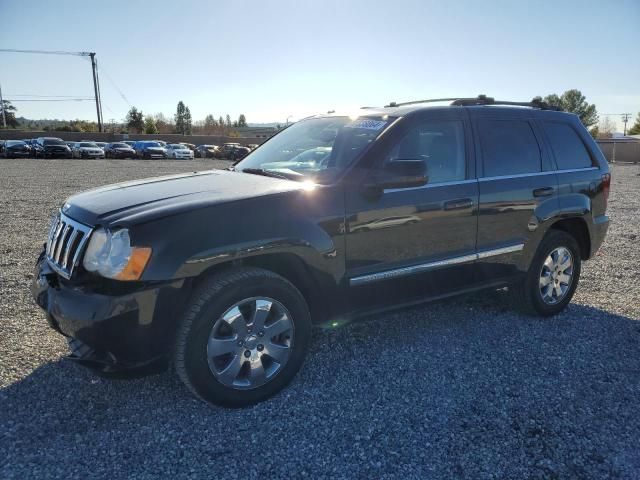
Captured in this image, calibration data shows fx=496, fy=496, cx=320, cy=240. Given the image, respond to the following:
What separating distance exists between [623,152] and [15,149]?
47742 millimetres

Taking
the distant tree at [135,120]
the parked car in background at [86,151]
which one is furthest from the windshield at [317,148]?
the distant tree at [135,120]

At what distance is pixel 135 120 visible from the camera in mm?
76312

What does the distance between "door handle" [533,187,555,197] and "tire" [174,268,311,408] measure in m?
2.38

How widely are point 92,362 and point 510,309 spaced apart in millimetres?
3761

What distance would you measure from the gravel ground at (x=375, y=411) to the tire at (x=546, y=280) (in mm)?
187

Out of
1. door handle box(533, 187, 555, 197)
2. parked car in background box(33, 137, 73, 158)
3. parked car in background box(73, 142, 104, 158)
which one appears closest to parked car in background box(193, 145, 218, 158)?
parked car in background box(73, 142, 104, 158)

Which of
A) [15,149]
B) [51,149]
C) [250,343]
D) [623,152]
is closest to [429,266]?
[250,343]

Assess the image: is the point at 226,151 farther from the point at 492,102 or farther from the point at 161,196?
the point at 161,196

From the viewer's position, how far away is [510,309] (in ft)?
15.9

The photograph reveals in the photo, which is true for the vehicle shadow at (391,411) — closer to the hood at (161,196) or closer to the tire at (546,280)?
the tire at (546,280)

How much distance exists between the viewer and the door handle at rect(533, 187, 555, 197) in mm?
4273

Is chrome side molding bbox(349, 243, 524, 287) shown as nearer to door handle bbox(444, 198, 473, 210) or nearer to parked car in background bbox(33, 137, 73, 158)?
door handle bbox(444, 198, 473, 210)

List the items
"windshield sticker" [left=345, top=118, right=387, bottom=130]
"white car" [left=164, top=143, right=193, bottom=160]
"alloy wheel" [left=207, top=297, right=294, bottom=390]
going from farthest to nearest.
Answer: "white car" [left=164, top=143, right=193, bottom=160], "windshield sticker" [left=345, top=118, right=387, bottom=130], "alloy wheel" [left=207, top=297, right=294, bottom=390]

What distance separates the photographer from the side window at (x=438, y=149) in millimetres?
3652
